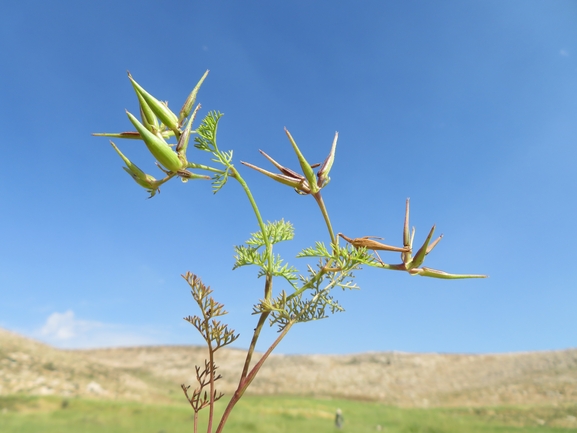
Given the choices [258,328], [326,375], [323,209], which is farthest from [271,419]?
[323,209]

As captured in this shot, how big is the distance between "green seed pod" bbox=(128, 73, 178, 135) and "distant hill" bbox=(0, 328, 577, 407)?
30.6 feet

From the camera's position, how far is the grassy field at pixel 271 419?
5723mm

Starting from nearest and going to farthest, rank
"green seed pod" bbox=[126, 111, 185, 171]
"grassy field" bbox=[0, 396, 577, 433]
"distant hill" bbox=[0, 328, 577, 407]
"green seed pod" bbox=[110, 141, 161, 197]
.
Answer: "green seed pod" bbox=[126, 111, 185, 171] < "green seed pod" bbox=[110, 141, 161, 197] < "grassy field" bbox=[0, 396, 577, 433] < "distant hill" bbox=[0, 328, 577, 407]

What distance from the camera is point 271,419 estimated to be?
6691mm

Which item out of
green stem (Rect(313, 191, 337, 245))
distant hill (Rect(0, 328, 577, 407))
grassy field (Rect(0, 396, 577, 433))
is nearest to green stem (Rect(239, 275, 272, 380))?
green stem (Rect(313, 191, 337, 245))

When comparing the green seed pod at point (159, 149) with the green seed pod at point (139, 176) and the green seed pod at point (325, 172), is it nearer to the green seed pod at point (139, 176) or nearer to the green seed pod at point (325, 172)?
the green seed pod at point (139, 176)

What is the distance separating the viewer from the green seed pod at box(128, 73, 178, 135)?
63 cm

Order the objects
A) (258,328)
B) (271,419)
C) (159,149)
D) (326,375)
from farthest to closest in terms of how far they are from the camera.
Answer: (326,375) → (271,419) → (258,328) → (159,149)

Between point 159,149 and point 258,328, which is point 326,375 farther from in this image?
point 159,149

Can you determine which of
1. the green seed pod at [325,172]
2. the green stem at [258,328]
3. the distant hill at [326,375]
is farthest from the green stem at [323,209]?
the distant hill at [326,375]

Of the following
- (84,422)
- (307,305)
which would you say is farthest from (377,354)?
(307,305)

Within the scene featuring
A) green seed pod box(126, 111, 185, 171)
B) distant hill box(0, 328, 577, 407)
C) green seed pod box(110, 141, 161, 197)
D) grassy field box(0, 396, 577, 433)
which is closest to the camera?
green seed pod box(126, 111, 185, 171)

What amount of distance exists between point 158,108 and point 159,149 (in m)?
0.10

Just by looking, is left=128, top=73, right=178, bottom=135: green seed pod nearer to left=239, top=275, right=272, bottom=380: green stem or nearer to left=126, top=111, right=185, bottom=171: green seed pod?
left=126, top=111, right=185, bottom=171: green seed pod
